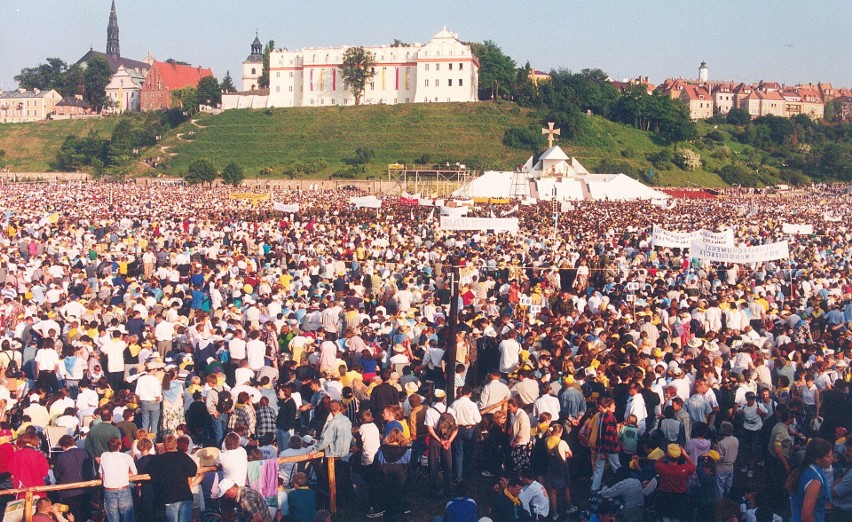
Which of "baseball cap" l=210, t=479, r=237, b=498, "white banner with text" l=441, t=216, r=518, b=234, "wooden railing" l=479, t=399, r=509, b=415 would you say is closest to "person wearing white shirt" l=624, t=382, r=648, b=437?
"wooden railing" l=479, t=399, r=509, b=415

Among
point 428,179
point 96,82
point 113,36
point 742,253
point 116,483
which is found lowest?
point 116,483

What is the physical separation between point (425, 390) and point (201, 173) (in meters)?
60.7

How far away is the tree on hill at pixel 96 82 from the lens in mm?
122375

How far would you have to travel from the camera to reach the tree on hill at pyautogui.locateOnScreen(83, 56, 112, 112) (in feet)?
401

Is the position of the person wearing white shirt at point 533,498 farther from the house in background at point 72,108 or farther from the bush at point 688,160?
the house in background at point 72,108

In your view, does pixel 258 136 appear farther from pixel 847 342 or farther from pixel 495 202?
pixel 847 342

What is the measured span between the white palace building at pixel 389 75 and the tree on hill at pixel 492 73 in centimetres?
125

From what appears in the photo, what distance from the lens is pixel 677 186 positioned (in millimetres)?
74875

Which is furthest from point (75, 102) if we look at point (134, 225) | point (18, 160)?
point (134, 225)

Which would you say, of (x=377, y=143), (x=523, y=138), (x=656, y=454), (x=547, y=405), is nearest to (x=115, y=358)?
(x=547, y=405)

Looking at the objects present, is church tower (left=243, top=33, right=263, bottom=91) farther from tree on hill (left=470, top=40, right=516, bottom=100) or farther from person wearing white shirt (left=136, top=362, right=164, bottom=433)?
person wearing white shirt (left=136, top=362, right=164, bottom=433)

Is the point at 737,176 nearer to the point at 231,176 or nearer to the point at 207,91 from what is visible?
the point at 231,176

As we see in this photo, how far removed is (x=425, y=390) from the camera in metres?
10.8

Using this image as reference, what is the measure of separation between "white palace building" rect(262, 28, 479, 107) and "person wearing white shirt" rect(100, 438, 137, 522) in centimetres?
9257
